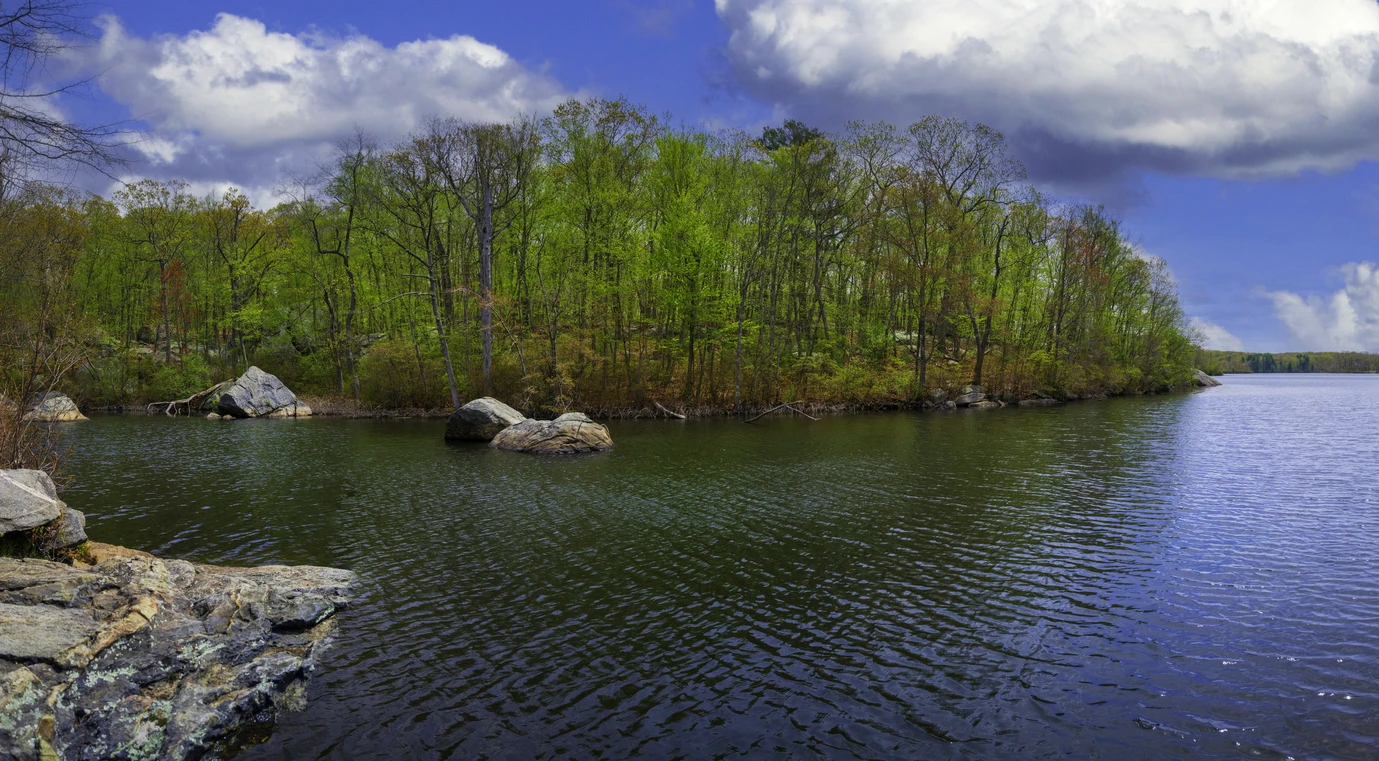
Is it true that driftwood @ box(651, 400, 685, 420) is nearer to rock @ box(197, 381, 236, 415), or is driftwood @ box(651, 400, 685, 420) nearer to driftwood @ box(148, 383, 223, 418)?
rock @ box(197, 381, 236, 415)

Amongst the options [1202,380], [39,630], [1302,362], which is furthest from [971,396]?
[1302,362]

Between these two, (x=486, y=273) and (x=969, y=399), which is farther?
(x=969, y=399)

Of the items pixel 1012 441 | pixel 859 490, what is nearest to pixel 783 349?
pixel 1012 441

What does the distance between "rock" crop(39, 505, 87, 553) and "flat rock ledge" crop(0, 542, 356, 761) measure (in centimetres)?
101

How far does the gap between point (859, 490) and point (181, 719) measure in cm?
1562

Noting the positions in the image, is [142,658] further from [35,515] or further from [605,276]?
[605,276]

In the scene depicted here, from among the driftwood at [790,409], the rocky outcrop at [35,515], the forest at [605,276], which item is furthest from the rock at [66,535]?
the driftwood at [790,409]

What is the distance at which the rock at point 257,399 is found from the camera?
134 ft

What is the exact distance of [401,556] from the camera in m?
13.3

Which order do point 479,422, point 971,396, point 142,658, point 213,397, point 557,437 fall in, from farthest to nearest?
point 971,396, point 213,397, point 479,422, point 557,437, point 142,658

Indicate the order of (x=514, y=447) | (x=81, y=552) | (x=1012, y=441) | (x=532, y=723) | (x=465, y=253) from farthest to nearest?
(x=465, y=253), (x=1012, y=441), (x=514, y=447), (x=81, y=552), (x=532, y=723)

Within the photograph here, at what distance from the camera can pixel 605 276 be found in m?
39.7

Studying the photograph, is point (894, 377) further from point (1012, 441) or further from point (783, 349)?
point (1012, 441)

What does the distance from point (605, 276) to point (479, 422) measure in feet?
44.6
